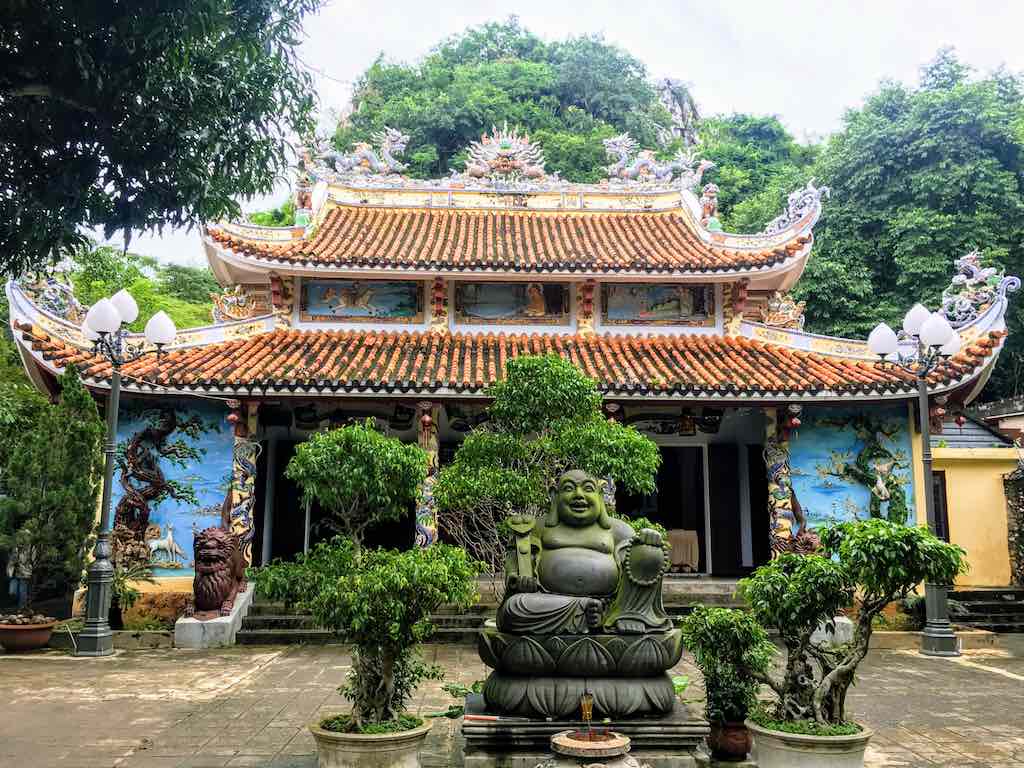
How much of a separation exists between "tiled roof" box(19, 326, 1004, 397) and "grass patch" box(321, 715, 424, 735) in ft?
20.0

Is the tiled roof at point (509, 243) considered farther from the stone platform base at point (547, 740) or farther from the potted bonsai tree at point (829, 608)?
the stone platform base at point (547, 740)

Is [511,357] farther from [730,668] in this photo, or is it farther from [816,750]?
[816,750]

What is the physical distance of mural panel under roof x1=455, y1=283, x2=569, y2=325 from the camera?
13078 millimetres

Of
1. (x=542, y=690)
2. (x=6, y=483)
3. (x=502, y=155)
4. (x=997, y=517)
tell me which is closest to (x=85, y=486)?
(x=6, y=483)

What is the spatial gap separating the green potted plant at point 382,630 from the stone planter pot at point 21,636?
20.7ft

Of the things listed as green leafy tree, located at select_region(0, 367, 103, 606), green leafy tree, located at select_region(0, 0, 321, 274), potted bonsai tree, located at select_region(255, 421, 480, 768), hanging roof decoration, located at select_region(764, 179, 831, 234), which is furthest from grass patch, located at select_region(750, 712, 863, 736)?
hanging roof decoration, located at select_region(764, 179, 831, 234)

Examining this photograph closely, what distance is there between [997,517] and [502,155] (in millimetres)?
11904

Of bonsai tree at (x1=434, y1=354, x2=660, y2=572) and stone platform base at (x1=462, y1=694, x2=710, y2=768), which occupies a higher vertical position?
bonsai tree at (x1=434, y1=354, x2=660, y2=572)

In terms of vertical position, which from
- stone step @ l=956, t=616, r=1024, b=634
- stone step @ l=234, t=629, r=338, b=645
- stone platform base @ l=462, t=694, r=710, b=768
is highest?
stone platform base @ l=462, t=694, r=710, b=768

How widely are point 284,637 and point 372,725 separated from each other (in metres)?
5.88

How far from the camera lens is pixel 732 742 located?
5.14 meters

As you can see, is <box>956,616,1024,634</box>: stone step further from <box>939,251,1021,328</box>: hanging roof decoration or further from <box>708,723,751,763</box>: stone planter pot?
<box>708,723,751,763</box>: stone planter pot

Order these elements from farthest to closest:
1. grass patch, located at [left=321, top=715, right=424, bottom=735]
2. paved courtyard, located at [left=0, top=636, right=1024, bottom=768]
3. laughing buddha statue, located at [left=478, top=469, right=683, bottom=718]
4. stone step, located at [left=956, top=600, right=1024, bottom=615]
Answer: stone step, located at [left=956, top=600, right=1024, bottom=615] < paved courtyard, located at [left=0, top=636, right=1024, bottom=768] < laughing buddha statue, located at [left=478, top=469, right=683, bottom=718] < grass patch, located at [left=321, top=715, right=424, bottom=735]

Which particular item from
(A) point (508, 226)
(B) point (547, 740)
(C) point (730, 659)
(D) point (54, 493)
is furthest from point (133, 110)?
(A) point (508, 226)
